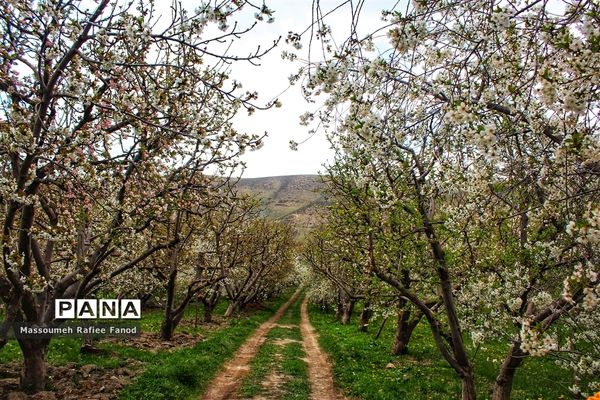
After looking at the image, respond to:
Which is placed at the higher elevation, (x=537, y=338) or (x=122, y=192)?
(x=122, y=192)

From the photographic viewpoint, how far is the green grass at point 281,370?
39.3 ft

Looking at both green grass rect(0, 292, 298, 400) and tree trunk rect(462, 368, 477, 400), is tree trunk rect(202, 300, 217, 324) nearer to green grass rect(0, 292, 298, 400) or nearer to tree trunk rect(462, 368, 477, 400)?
green grass rect(0, 292, 298, 400)

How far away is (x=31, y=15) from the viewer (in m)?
5.78

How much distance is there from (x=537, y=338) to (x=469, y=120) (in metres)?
2.25

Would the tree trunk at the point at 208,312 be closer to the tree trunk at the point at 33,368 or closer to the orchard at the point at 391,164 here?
the orchard at the point at 391,164

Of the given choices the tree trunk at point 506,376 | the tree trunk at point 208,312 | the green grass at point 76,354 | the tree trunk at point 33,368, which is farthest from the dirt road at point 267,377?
the tree trunk at point 208,312

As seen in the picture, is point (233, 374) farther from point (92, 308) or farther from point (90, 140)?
point (90, 140)

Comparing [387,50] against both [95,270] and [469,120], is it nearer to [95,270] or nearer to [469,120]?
[469,120]

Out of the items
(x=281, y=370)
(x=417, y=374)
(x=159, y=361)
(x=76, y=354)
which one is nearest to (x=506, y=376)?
(x=417, y=374)

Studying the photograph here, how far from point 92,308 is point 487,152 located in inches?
479

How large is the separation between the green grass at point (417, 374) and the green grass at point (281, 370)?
4.31 ft

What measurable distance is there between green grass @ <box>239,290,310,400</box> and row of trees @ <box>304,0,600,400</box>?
149 inches

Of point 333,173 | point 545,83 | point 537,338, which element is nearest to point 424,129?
point 545,83

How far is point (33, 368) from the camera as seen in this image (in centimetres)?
939
